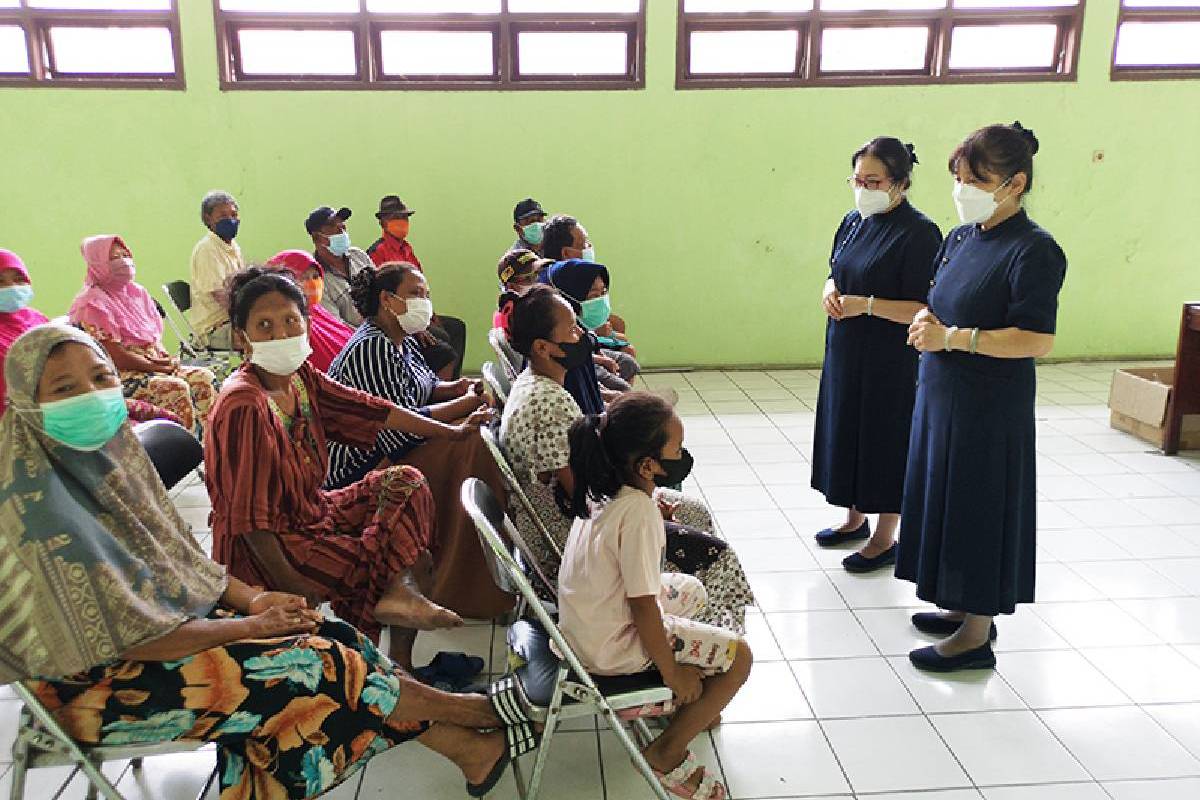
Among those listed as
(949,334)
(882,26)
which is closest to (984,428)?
(949,334)

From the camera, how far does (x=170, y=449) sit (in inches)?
91.4

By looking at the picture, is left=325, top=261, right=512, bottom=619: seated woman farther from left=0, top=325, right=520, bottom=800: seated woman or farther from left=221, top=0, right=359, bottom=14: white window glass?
left=221, top=0, right=359, bottom=14: white window glass

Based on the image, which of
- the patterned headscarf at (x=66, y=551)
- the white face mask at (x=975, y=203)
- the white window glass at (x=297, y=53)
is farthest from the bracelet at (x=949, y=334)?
the white window glass at (x=297, y=53)

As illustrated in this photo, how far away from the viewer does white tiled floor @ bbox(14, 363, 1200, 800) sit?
2.11 meters

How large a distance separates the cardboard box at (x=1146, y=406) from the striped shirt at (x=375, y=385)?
3766 mm

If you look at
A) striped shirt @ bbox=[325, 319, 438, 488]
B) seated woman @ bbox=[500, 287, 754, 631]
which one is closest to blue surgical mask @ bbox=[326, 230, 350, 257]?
striped shirt @ bbox=[325, 319, 438, 488]

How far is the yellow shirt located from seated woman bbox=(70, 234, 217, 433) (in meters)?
0.47

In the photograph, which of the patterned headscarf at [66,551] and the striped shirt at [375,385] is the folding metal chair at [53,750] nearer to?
the patterned headscarf at [66,551]

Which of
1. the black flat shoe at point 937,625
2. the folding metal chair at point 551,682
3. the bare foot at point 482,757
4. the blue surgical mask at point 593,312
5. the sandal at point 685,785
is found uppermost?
the blue surgical mask at point 593,312

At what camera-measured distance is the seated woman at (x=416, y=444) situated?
8.75 feet

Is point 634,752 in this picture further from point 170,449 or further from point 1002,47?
point 1002,47

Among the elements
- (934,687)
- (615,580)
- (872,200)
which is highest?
(872,200)

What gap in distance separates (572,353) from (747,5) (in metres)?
4.26

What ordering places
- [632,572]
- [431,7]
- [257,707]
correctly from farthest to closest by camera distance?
1. [431,7]
2. [632,572]
3. [257,707]
